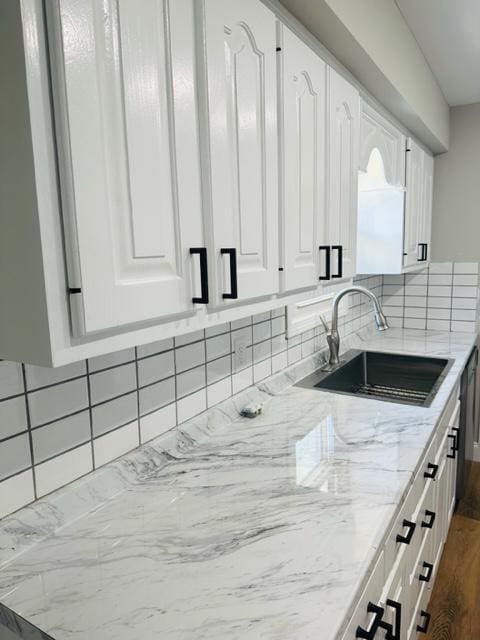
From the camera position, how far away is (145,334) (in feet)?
2.58

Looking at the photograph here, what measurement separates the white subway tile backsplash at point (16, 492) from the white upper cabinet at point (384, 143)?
1623 mm

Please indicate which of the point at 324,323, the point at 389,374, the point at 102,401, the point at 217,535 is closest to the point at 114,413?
the point at 102,401

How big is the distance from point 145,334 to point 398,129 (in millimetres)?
1999

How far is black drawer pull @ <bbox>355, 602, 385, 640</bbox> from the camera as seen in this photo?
0.80 m

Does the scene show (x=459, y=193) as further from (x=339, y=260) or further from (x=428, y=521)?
(x=428, y=521)

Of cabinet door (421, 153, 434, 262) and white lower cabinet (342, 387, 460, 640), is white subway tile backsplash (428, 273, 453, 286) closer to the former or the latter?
cabinet door (421, 153, 434, 262)

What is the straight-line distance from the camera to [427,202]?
2.95m

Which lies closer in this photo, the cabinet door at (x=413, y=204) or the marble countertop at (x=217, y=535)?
the marble countertop at (x=217, y=535)

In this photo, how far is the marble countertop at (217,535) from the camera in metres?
0.70

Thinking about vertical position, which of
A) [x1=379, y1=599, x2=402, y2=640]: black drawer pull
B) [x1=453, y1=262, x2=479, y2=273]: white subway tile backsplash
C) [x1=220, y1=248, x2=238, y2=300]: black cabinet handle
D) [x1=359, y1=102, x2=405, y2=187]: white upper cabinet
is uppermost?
[x1=359, y1=102, x2=405, y2=187]: white upper cabinet

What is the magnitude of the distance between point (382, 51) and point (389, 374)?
4.98 ft

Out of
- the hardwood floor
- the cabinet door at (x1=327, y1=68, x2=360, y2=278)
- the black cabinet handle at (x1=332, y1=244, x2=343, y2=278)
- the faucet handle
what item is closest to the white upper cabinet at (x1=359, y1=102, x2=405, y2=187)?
the cabinet door at (x1=327, y1=68, x2=360, y2=278)

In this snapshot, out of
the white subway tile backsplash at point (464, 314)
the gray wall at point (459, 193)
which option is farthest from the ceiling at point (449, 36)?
the white subway tile backsplash at point (464, 314)

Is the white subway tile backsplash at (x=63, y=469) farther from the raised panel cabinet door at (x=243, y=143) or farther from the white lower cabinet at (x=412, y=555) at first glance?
the white lower cabinet at (x=412, y=555)
